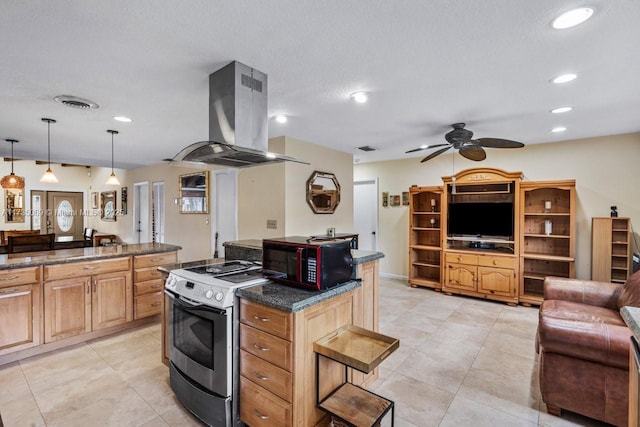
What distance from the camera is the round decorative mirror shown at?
4559 millimetres

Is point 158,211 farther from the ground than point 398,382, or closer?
farther from the ground

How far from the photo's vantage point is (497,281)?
4590 mm

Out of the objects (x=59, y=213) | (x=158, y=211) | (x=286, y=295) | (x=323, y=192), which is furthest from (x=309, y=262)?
(x=59, y=213)

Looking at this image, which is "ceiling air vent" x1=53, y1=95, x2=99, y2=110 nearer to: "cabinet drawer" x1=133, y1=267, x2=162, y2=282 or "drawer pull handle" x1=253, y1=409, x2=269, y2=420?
"cabinet drawer" x1=133, y1=267, x2=162, y2=282

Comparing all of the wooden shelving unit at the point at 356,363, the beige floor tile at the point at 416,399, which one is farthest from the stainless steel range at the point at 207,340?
the beige floor tile at the point at 416,399

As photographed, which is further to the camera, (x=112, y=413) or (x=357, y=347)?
(x=112, y=413)

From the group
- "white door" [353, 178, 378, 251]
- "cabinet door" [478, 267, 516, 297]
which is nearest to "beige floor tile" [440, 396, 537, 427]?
"cabinet door" [478, 267, 516, 297]

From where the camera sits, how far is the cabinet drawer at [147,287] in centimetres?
355

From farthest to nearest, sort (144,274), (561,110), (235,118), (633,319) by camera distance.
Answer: (144,274) < (561,110) < (235,118) < (633,319)

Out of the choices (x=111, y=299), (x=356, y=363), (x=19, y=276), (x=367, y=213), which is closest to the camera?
(x=356, y=363)

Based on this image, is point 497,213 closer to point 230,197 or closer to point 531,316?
point 531,316

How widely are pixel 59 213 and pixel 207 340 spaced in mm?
9879

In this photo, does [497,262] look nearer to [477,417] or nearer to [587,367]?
[587,367]

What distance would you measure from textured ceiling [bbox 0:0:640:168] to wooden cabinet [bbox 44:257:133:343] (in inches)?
64.8
